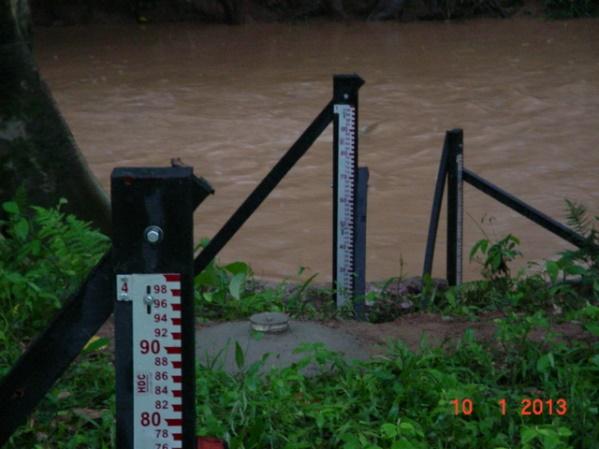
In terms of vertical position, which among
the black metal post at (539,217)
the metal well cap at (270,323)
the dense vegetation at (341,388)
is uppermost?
the black metal post at (539,217)

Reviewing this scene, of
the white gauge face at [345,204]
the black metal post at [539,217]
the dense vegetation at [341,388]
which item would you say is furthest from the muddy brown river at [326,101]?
the dense vegetation at [341,388]

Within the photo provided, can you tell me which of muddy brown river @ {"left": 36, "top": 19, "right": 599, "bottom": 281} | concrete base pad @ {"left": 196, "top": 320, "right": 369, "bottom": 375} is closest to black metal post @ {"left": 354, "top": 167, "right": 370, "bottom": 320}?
concrete base pad @ {"left": 196, "top": 320, "right": 369, "bottom": 375}

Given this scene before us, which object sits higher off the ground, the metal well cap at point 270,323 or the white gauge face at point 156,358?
the white gauge face at point 156,358

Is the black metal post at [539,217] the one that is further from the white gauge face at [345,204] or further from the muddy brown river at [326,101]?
the muddy brown river at [326,101]

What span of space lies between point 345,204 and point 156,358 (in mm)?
2881

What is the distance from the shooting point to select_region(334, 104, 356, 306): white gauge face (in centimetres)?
516

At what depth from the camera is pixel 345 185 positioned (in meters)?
5.23

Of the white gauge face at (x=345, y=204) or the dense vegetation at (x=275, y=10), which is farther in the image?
the dense vegetation at (x=275, y=10)

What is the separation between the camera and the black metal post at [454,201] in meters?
5.49

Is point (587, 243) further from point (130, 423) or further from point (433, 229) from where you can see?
point (130, 423)

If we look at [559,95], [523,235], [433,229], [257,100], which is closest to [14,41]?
[433,229]

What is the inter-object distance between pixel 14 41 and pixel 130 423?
3.69 meters

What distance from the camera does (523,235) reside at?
7.54m

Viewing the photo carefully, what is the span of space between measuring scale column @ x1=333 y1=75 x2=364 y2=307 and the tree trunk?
1.40m
